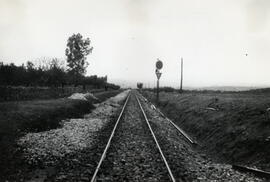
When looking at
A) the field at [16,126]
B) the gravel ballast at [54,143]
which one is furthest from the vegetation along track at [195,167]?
the field at [16,126]

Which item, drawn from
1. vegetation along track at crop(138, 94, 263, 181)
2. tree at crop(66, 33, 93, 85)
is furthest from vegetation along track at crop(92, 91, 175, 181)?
tree at crop(66, 33, 93, 85)

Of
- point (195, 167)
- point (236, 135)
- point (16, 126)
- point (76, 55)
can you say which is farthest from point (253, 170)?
point (76, 55)

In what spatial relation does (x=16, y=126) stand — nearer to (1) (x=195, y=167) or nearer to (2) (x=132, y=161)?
(2) (x=132, y=161)

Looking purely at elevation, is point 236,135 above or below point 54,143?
above

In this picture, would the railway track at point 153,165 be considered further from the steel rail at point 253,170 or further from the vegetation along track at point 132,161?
the steel rail at point 253,170

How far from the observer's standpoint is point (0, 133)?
10562 millimetres

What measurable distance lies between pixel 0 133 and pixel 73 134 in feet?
10.4

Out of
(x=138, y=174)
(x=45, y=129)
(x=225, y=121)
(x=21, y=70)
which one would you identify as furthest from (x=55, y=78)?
(x=138, y=174)

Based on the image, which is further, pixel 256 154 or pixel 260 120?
pixel 260 120

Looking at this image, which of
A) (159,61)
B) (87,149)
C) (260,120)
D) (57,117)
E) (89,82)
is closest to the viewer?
(87,149)

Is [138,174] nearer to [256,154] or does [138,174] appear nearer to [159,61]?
[256,154]

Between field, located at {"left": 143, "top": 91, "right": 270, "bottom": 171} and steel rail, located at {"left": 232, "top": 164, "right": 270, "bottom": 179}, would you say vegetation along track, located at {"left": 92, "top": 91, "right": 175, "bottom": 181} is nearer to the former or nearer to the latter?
steel rail, located at {"left": 232, "top": 164, "right": 270, "bottom": 179}

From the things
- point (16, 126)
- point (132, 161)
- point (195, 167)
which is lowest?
point (195, 167)

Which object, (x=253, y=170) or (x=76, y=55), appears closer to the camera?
(x=253, y=170)
